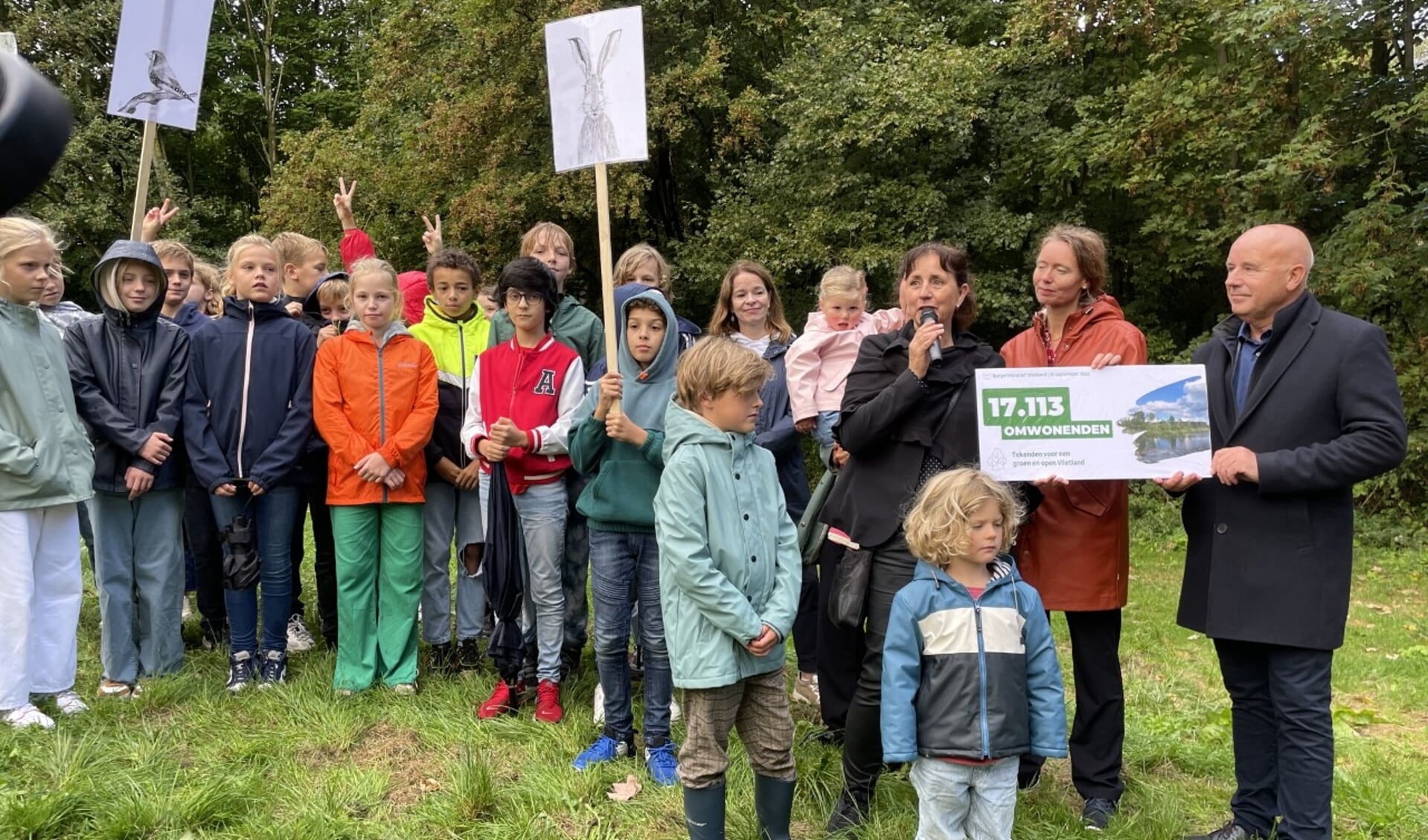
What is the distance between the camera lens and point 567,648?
503cm

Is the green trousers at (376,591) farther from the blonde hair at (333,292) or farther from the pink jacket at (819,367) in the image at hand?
the pink jacket at (819,367)

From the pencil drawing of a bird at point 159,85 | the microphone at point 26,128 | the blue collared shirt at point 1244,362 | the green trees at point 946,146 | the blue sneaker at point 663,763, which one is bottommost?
the blue sneaker at point 663,763

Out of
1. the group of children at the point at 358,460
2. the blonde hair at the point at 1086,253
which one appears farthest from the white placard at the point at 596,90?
the blonde hair at the point at 1086,253

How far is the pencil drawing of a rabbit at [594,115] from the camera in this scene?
4273 mm

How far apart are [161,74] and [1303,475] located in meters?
5.98

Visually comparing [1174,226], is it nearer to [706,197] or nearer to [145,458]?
[706,197]

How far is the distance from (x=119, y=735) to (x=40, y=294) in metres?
2.24

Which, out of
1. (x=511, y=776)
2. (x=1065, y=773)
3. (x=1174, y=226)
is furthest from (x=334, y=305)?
(x=1174, y=226)

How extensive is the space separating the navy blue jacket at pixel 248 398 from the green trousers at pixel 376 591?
438 millimetres

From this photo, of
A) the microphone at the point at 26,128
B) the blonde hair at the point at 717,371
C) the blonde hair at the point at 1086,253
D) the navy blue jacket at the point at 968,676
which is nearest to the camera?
the microphone at the point at 26,128

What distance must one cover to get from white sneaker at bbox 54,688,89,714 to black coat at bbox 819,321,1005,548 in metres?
3.83

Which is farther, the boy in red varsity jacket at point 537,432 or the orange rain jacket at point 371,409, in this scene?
the orange rain jacket at point 371,409

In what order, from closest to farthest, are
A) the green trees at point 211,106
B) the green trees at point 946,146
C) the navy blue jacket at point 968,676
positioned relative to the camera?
the navy blue jacket at point 968,676 < the green trees at point 946,146 < the green trees at point 211,106

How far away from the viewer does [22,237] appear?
461cm
